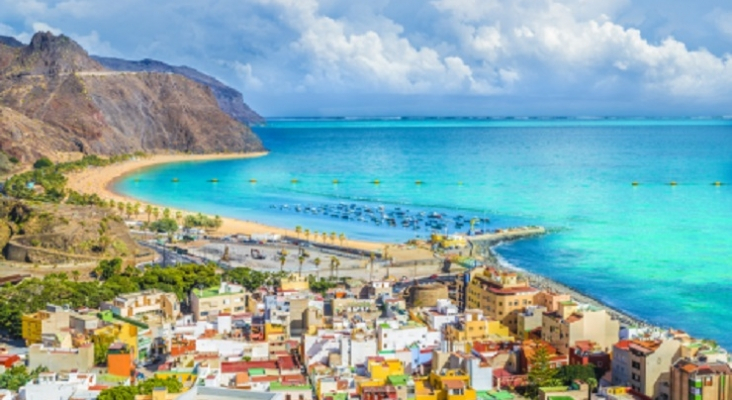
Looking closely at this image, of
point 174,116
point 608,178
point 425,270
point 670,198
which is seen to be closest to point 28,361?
point 425,270

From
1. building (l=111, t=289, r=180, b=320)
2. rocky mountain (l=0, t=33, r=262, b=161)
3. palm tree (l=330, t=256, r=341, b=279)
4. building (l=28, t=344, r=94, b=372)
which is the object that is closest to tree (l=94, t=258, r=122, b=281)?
building (l=111, t=289, r=180, b=320)

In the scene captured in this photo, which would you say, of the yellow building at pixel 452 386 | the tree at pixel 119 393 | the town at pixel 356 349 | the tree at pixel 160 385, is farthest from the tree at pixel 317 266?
the tree at pixel 119 393

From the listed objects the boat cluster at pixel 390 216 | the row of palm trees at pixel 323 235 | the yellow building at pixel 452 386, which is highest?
the boat cluster at pixel 390 216

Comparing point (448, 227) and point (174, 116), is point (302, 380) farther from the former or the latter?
point (174, 116)

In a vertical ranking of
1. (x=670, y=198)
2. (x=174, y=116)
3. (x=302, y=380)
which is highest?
(x=174, y=116)

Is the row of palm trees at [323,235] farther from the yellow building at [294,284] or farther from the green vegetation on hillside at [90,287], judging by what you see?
the yellow building at [294,284]

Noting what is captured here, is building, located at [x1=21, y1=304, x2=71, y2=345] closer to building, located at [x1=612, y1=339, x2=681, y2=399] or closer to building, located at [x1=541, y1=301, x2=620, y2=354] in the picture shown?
building, located at [x1=541, y1=301, x2=620, y2=354]

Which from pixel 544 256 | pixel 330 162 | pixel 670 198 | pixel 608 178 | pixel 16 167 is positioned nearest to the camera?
pixel 544 256
